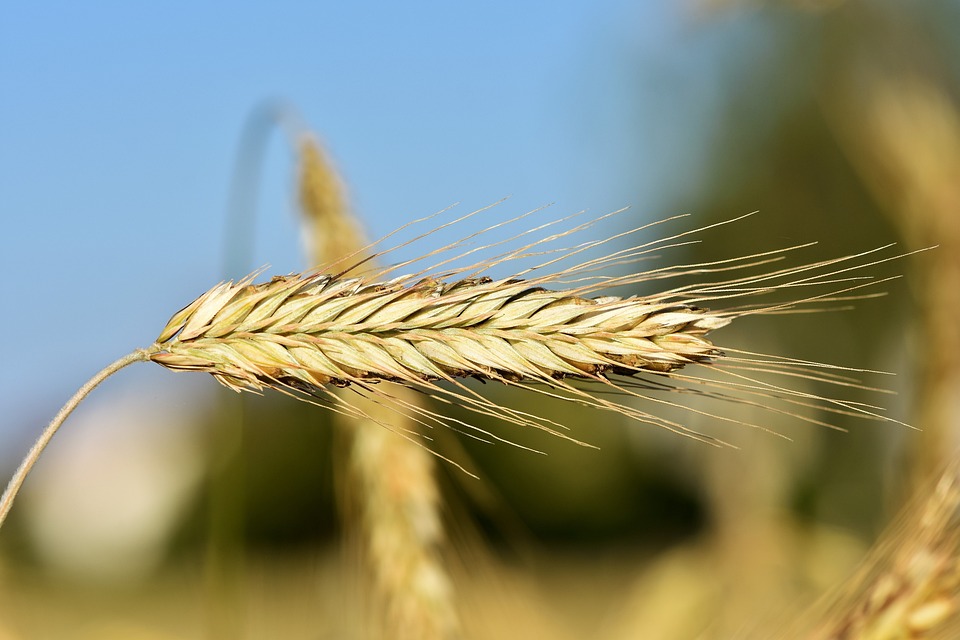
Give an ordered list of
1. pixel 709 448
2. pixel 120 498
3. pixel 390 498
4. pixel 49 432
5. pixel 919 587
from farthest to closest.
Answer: pixel 120 498
pixel 709 448
pixel 390 498
pixel 919 587
pixel 49 432

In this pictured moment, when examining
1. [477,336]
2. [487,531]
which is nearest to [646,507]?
[487,531]

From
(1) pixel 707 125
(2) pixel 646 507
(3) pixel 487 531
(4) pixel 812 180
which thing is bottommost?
(2) pixel 646 507

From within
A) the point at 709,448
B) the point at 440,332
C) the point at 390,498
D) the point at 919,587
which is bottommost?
the point at 709,448

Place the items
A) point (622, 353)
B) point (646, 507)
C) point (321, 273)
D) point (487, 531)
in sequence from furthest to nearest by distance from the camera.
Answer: point (646, 507), point (487, 531), point (321, 273), point (622, 353)

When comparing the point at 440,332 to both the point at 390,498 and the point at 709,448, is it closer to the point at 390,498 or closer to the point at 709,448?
the point at 390,498

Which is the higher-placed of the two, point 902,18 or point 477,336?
point 902,18

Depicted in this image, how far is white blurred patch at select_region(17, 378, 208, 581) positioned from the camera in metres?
11.9

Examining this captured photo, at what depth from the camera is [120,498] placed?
40.1ft

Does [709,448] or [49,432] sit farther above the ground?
[49,432]

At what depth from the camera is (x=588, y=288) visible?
94cm

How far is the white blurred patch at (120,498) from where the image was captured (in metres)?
11.9

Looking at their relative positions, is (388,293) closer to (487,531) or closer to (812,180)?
(487,531)

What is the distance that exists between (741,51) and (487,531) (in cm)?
752

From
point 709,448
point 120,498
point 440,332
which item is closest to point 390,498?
point 440,332
